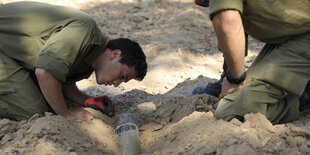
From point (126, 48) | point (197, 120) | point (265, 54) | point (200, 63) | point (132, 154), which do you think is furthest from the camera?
point (200, 63)

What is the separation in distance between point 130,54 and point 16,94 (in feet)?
2.91

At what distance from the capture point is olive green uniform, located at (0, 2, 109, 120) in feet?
8.41

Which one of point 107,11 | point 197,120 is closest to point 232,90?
point 197,120

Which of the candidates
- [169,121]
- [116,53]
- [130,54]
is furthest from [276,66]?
[116,53]

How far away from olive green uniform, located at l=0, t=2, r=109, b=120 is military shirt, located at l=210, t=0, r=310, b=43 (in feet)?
3.55

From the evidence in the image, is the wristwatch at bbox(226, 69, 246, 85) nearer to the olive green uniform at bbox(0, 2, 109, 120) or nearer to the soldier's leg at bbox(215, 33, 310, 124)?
the soldier's leg at bbox(215, 33, 310, 124)

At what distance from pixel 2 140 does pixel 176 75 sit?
1994mm

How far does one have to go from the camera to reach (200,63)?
4102mm

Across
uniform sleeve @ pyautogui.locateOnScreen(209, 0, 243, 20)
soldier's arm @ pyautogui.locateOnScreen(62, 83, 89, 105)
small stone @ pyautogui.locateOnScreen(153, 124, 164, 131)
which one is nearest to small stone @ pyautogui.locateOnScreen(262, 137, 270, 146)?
uniform sleeve @ pyautogui.locateOnScreen(209, 0, 243, 20)

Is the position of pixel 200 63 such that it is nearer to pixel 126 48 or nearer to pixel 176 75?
pixel 176 75

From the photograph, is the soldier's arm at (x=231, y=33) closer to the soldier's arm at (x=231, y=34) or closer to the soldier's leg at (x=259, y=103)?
the soldier's arm at (x=231, y=34)

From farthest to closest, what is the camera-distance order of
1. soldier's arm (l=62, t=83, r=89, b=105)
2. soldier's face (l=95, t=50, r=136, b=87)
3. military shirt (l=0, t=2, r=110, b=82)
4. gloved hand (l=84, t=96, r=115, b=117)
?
soldier's arm (l=62, t=83, r=89, b=105) < gloved hand (l=84, t=96, r=115, b=117) < soldier's face (l=95, t=50, r=136, b=87) < military shirt (l=0, t=2, r=110, b=82)

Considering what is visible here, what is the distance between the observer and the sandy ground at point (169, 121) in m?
1.90

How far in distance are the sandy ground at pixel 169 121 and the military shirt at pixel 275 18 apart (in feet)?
1.87
